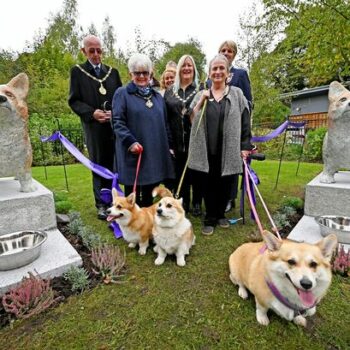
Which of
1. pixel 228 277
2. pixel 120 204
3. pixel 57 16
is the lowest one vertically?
pixel 228 277

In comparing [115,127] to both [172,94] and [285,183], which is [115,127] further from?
[285,183]

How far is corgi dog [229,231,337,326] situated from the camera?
1.58m

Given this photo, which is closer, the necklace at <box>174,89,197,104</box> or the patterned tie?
the necklace at <box>174,89,197,104</box>

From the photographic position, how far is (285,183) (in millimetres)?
5891

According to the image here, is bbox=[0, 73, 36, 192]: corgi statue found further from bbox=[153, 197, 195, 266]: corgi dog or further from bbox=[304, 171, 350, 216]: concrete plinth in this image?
bbox=[304, 171, 350, 216]: concrete plinth

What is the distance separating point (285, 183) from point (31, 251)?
5116 mm

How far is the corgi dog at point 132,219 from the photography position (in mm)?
2828

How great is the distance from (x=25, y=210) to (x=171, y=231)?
1596 mm

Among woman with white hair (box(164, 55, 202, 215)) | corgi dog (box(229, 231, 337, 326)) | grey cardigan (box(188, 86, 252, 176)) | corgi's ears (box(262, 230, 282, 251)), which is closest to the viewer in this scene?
corgi dog (box(229, 231, 337, 326))

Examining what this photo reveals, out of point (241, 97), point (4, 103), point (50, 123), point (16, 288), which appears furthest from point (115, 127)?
point (50, 123)

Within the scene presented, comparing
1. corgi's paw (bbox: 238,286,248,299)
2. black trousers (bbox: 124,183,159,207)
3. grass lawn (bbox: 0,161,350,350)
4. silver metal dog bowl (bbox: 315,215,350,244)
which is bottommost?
grass lawn (bbox: 0,161,350,350)

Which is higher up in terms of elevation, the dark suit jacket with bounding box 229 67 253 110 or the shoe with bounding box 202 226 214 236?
the dark suit jacket with bounding box 229 67 253 110

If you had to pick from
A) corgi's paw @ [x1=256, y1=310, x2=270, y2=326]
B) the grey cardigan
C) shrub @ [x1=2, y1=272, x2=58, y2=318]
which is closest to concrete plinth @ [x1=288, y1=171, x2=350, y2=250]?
the grey cardigan

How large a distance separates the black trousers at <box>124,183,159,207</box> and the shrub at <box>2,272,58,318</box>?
58.8 inches
